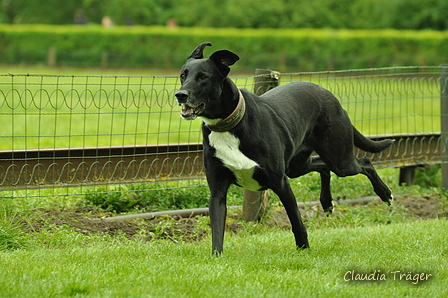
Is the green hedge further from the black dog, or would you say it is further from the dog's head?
the dog's head

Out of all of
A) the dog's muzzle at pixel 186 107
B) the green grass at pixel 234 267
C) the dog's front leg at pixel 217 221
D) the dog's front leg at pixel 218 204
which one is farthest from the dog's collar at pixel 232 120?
the green grass at pixel 234 267

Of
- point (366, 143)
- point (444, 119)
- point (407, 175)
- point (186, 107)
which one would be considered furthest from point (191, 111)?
point (444, 119)

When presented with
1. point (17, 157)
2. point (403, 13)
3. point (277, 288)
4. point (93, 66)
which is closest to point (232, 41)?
point (93, 66)

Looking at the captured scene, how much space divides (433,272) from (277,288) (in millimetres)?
1463

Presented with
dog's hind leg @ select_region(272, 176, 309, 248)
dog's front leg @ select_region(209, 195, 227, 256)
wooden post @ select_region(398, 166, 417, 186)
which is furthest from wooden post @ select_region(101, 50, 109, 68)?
dog's front leg @ select_region(209, 195, 227, 256)

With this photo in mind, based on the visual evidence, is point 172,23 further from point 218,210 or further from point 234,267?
point 234,267

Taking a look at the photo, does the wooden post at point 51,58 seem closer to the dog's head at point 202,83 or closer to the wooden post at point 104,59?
the wooden post at point 104,59

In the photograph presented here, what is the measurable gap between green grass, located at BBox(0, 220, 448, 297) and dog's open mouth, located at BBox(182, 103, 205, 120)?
108 cm

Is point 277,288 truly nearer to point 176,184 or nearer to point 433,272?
point 433,272

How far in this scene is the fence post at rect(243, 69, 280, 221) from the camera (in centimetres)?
702

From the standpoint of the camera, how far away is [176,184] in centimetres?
795

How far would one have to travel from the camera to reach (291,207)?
5.29 metres

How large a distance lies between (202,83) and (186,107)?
234 mm

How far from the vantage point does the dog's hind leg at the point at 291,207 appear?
5.18 metres
